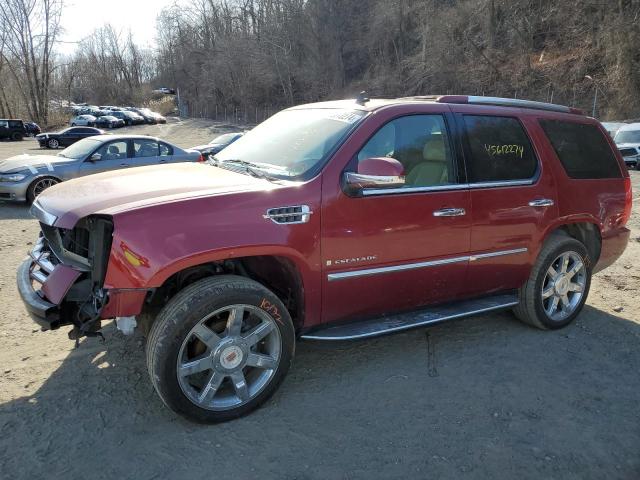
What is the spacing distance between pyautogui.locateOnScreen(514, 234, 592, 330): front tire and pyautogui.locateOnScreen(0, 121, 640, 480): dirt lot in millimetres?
166

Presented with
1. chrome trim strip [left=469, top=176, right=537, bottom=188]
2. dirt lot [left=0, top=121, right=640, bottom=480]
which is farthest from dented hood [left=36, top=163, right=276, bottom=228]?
chrome trim strip [left=469, top=176, right=537, bottom=188]

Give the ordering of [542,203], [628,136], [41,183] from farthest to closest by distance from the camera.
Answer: [628,136], [41,183], [542,203]

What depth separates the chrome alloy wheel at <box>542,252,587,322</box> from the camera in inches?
178

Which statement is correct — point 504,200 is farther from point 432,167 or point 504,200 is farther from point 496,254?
point 432,167

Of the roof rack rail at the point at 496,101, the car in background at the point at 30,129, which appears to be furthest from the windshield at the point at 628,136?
the car in background at the point at 30,129

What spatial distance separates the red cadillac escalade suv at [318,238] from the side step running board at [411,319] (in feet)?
0.06

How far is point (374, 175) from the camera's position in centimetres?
324

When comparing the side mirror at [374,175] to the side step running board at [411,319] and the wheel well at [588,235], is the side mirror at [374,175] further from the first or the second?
the wheel well at [588,235]

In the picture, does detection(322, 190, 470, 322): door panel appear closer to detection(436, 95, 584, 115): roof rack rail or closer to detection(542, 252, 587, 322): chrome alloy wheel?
detection(436, 95, 584, 115): roof rack rail

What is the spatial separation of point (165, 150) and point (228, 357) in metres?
9.20

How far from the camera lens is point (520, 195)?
4.10 m

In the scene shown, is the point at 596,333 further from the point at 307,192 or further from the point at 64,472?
the point at 64,472

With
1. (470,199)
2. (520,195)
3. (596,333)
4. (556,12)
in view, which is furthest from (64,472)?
(556,12)

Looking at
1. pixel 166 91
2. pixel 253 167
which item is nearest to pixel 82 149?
pixel 253 167
